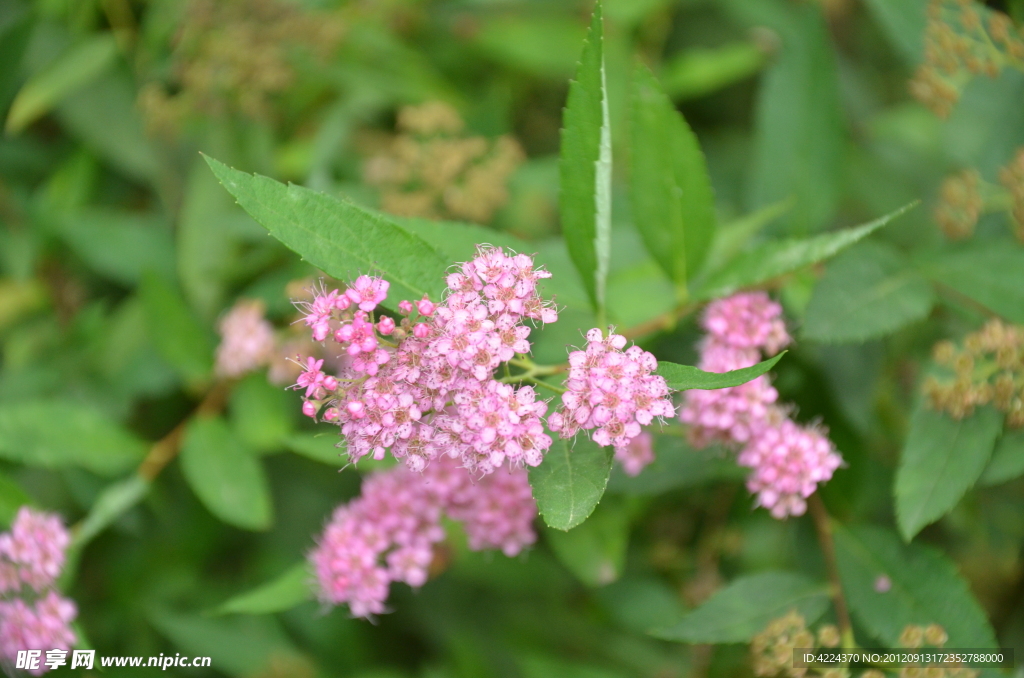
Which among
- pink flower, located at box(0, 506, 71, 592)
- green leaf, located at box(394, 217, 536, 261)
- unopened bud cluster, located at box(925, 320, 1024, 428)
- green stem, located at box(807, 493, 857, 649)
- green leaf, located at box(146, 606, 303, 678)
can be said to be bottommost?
green leaf, located at box(146, 606, 303, 678)

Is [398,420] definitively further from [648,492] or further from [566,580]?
[566,580]

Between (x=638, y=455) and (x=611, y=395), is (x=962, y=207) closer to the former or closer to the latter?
(x=638, y=455)

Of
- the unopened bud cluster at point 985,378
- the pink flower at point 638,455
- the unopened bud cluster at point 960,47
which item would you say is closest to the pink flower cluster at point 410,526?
the pink flower at point 638,455

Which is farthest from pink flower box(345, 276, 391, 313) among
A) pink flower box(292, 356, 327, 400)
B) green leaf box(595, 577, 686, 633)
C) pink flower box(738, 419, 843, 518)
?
green leaf box(595, 577, 686, 633)

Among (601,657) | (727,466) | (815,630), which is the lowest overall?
(601,657)

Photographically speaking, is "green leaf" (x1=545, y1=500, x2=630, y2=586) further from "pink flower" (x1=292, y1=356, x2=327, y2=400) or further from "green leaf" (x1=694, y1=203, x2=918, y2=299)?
"pink flower" (x1=292, y1=356, x2=327, y2=400)

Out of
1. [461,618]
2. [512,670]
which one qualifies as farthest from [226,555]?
[512,670]

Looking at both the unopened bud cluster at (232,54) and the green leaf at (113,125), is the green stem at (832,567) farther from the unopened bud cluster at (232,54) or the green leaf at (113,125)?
the green leaf at (113,125)

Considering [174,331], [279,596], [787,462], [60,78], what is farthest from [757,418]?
[60,78]
